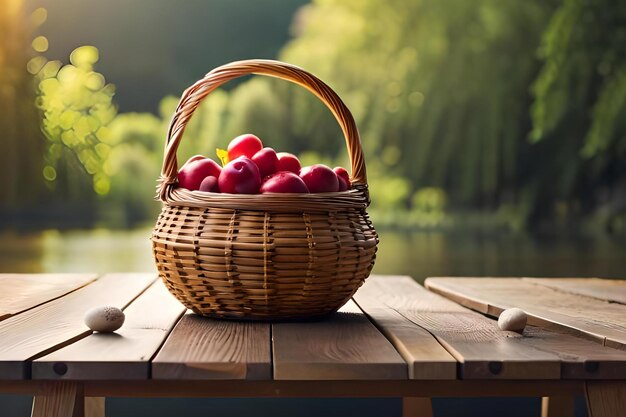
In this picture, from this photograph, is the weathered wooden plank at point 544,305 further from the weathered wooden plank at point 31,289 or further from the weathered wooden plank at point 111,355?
the weathered wooden plank at point 31,289

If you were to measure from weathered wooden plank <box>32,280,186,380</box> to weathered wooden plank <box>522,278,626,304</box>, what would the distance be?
766mm

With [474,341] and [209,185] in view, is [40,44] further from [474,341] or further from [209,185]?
[474,341]

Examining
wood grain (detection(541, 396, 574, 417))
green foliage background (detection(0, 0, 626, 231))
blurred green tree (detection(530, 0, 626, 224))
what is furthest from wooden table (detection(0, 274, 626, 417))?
blurred green tree (detection(530, 0, 626, 224))

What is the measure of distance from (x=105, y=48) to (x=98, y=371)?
2.19 metres

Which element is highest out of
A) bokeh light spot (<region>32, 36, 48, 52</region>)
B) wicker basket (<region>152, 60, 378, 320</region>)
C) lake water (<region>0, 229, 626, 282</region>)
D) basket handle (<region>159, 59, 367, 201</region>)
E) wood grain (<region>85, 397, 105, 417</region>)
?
bokeh light spot (<region>32, 36, 48, 52</region>)

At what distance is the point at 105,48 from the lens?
286 cm

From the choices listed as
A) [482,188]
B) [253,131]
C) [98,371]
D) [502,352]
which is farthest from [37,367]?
[482,188]

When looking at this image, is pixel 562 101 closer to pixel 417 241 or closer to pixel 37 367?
pixel 417 241

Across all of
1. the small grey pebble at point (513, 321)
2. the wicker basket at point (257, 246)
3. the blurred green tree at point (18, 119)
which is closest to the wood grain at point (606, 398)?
the small grey pebble at point (513, 321)

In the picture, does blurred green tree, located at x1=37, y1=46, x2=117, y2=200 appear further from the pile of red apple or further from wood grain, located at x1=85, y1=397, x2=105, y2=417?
the pile of red apple

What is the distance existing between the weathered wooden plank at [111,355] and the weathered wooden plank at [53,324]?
0.02 meters

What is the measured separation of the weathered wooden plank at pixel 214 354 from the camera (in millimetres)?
854

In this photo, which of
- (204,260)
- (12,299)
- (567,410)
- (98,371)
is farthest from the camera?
(567,410)

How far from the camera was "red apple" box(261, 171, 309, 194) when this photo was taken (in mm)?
1104
